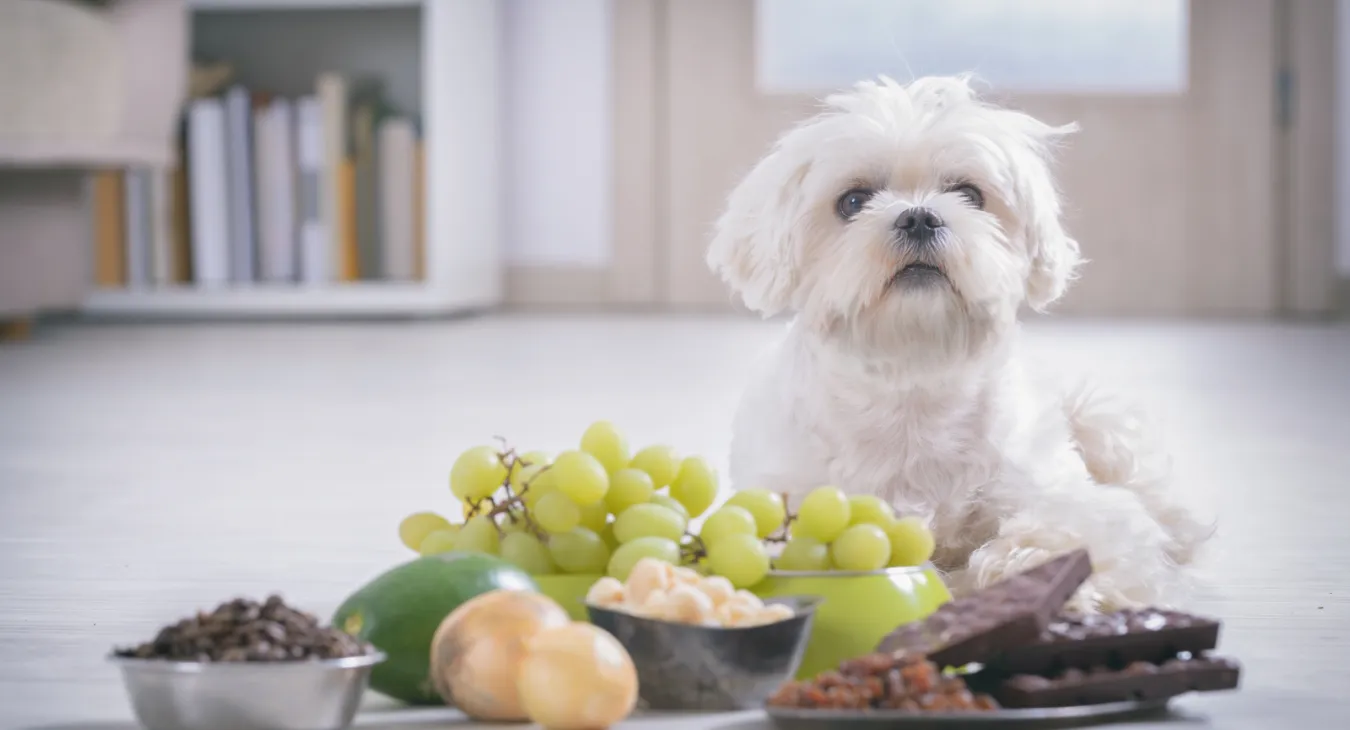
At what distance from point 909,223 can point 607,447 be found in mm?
362

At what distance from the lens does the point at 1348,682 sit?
1146 millimetres

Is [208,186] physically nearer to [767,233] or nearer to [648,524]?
[767,233]

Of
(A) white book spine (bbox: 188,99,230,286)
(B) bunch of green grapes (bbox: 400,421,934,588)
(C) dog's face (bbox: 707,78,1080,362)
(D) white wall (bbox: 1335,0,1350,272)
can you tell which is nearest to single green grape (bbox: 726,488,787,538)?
(B) bunch of green grapes (bbox: 400,421,934,588)

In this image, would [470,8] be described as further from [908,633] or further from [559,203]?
[908,633]

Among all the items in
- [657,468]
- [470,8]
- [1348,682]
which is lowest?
[1348,682]

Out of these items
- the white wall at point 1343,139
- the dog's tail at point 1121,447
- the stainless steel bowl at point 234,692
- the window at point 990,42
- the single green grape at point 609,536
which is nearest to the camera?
the stainless steel bowl at point 234,692

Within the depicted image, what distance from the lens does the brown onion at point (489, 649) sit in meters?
1.00

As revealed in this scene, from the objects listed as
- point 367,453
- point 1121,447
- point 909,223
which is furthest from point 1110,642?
point 367,453

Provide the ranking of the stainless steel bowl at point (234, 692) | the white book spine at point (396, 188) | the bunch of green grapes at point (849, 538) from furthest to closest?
the white book spine at point (396, 188) < the bunch of green grapes at point (849, 538) < the stainless steel bowl at point (234, 692)

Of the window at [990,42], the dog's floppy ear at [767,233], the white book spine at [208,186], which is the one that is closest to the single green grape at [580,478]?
the dog's floppy ear at [767,233]

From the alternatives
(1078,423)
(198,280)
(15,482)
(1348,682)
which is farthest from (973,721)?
(198,280)

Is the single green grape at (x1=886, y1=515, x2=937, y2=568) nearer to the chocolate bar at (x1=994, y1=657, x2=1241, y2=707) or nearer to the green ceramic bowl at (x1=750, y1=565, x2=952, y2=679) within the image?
the green ceramic bowl at (x1=750, y1=565, x2=952, y2=679)

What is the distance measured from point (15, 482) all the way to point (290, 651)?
140 cm

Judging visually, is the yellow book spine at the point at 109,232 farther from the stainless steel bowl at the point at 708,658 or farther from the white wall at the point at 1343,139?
the stainless steel bowl at the point at 708,658
